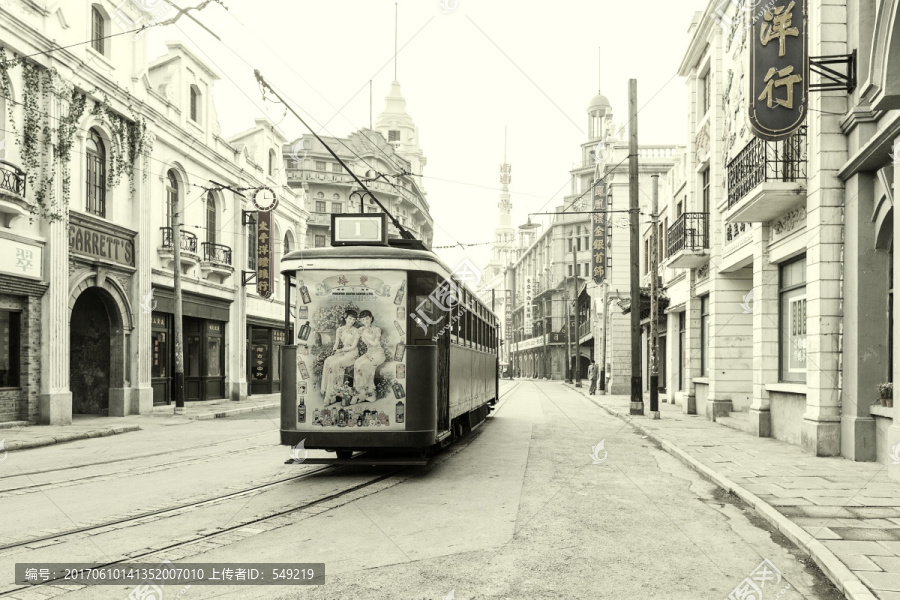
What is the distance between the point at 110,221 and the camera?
23.5 m

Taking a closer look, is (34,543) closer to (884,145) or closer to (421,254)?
(421,254)

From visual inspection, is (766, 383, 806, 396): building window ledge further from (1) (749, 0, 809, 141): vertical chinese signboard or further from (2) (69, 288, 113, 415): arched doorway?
(2) (69, 288, 113, 415): arched doorway

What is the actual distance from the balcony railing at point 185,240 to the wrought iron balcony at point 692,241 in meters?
16.0

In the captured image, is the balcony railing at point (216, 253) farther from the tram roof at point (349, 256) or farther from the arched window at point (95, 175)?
the tram roof at point (349, 256)

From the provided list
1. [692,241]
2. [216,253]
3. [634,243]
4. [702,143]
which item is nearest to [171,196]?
[216,253]

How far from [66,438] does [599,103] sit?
72501 mm

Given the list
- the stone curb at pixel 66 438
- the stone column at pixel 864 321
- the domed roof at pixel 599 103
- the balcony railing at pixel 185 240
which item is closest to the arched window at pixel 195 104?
the balcony railing at pixel 185 240

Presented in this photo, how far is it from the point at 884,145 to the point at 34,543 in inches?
460

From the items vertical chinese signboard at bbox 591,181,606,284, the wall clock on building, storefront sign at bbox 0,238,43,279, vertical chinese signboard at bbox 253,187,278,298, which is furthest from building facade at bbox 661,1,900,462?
vertical chinese signboard at bbox 591,181,606,284

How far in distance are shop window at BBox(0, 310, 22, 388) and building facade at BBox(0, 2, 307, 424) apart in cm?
3

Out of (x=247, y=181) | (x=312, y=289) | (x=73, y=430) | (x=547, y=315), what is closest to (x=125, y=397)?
(x=73, y=430)

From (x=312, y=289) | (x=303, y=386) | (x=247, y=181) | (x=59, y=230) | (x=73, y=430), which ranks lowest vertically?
(x=73, y=430)

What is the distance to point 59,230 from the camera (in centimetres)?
2034

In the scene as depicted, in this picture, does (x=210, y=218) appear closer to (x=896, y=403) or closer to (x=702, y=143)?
(x=702, y=143)
